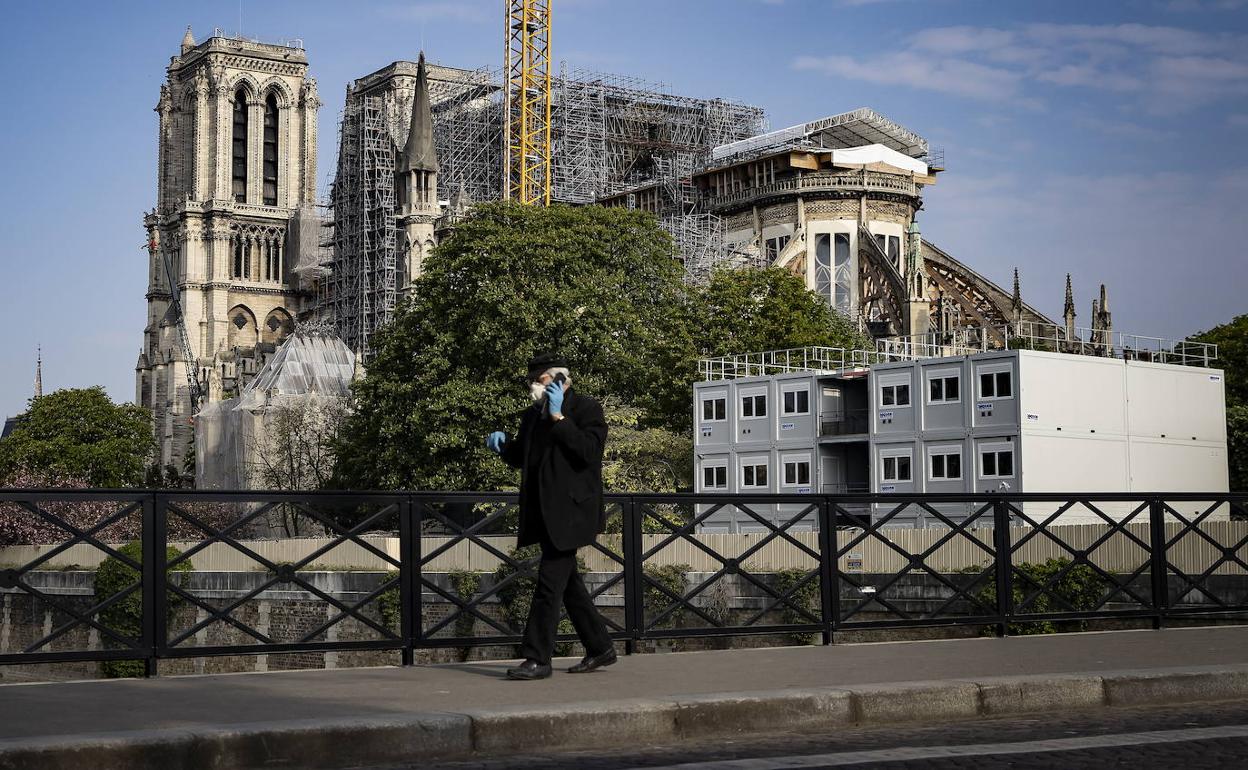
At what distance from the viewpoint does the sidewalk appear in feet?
27.4

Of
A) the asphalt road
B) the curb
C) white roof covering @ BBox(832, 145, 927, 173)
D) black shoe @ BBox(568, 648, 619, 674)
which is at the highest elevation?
white roof covering @ BBox(832, 145, 927, 173)

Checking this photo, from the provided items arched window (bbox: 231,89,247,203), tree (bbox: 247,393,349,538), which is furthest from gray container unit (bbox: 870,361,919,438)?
arched window (bbox: 231,89,247,203)

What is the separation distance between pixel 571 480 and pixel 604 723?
2122 millimetres

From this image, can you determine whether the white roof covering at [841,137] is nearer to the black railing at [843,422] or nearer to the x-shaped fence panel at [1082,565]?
the black railing at [843,422]

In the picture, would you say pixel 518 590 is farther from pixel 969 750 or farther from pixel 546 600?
pixel 969 750

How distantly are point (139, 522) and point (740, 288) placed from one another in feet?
183

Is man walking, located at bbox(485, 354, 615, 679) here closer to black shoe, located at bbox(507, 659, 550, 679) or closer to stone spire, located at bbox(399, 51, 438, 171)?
black shoe, located at bbox(507, 659, 550, 679)

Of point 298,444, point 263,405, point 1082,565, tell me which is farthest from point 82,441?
point 1082,565

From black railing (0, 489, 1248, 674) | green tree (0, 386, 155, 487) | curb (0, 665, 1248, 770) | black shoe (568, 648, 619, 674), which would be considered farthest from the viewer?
green tree (0, 386, 155, 487)

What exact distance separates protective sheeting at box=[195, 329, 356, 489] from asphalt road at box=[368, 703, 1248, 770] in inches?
3414

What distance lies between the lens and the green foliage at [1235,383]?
60250 millimetres

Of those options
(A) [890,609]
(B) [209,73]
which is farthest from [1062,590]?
(B) [209,73]

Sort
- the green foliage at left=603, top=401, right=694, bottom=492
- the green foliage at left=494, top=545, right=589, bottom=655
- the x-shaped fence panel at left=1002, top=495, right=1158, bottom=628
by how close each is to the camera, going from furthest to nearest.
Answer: the green foliage at left=603, top=401, right=694, bottom=492
the x-shaped fence panel at left=1002, top=495, right=1158, bottom=628
the green foliage at left=494, top=545, right=589, bottom=655

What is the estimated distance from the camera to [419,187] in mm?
105625
